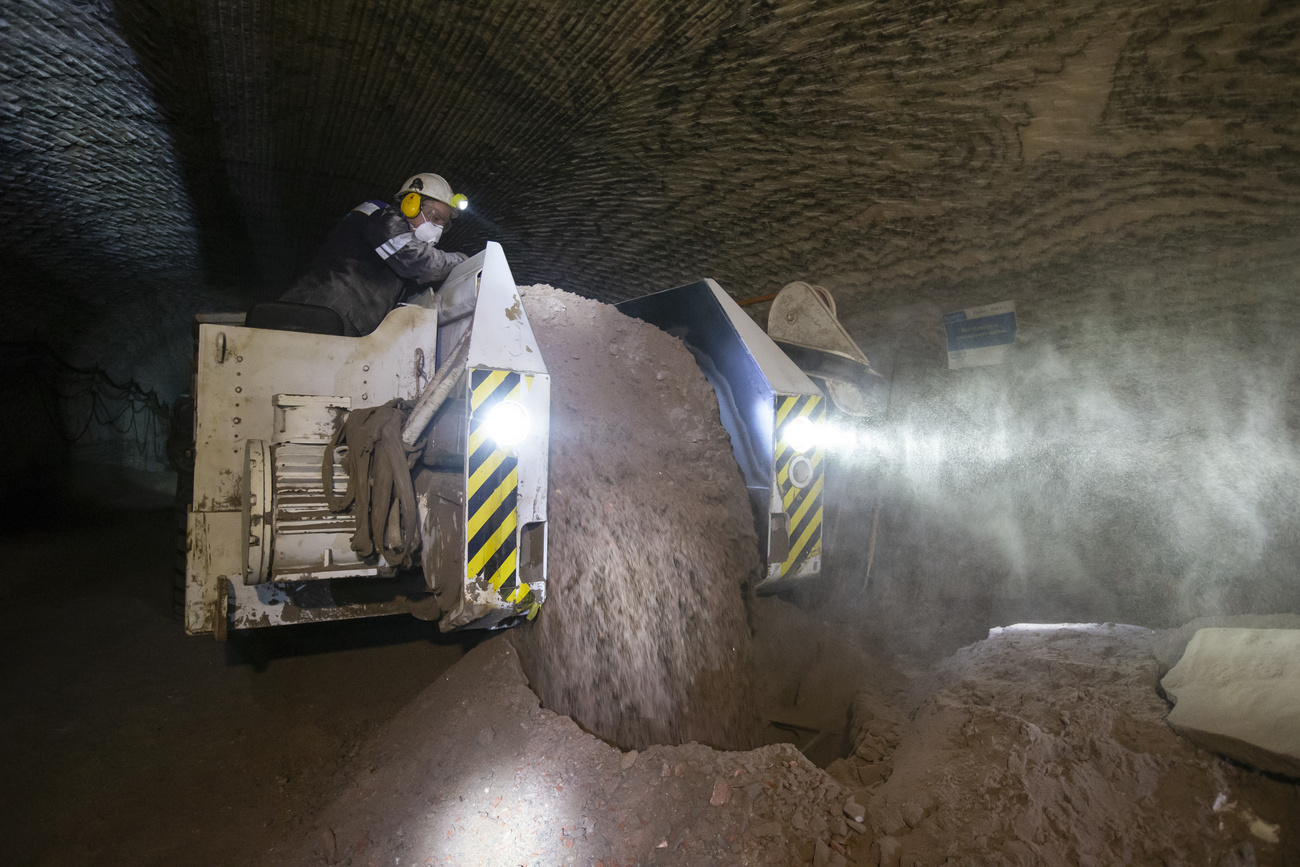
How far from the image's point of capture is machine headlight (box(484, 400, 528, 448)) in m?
2.26

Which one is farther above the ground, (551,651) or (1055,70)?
(1055,70)

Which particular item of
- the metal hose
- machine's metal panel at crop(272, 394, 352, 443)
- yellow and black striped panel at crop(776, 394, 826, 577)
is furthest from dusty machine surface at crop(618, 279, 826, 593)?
machine's metal panel at crop(272, 394, 352, 443)

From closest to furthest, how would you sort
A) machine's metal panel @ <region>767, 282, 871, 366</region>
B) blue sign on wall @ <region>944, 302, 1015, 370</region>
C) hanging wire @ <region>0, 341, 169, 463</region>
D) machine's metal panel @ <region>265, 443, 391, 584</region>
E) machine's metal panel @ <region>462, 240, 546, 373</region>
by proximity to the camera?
machine's metal panel @ <region>265, 443, 391, 584</region> < machine's metal panel @ <region>462, 240, 546, 373</region> < machine's metal panel @ <region>767, 282, 871, 366</region> < blue sign on wall @ <region>944, 302, 1015, 370</region> < hanging wire @ <region>0, 341, 169, 463</region>

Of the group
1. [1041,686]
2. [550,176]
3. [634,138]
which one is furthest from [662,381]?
[550,176]

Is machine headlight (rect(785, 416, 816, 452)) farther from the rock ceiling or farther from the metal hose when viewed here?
the rock ceiling

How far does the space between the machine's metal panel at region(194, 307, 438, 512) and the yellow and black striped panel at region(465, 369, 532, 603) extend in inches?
24.8

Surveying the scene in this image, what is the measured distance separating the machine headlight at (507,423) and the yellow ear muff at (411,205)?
160 cm

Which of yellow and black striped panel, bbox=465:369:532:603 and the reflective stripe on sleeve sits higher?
the reflective stripe on sleeve

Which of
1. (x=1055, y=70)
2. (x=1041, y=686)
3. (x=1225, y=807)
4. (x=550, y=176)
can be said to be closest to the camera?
(x=1225, y=807)

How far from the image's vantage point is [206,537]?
2324mm

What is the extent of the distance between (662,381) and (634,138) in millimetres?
3336

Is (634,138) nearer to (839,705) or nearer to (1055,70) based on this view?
(1055,70)

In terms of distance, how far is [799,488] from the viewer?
3.05m

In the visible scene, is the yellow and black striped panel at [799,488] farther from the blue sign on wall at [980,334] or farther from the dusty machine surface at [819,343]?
the blue sign on wall at [980,334]
